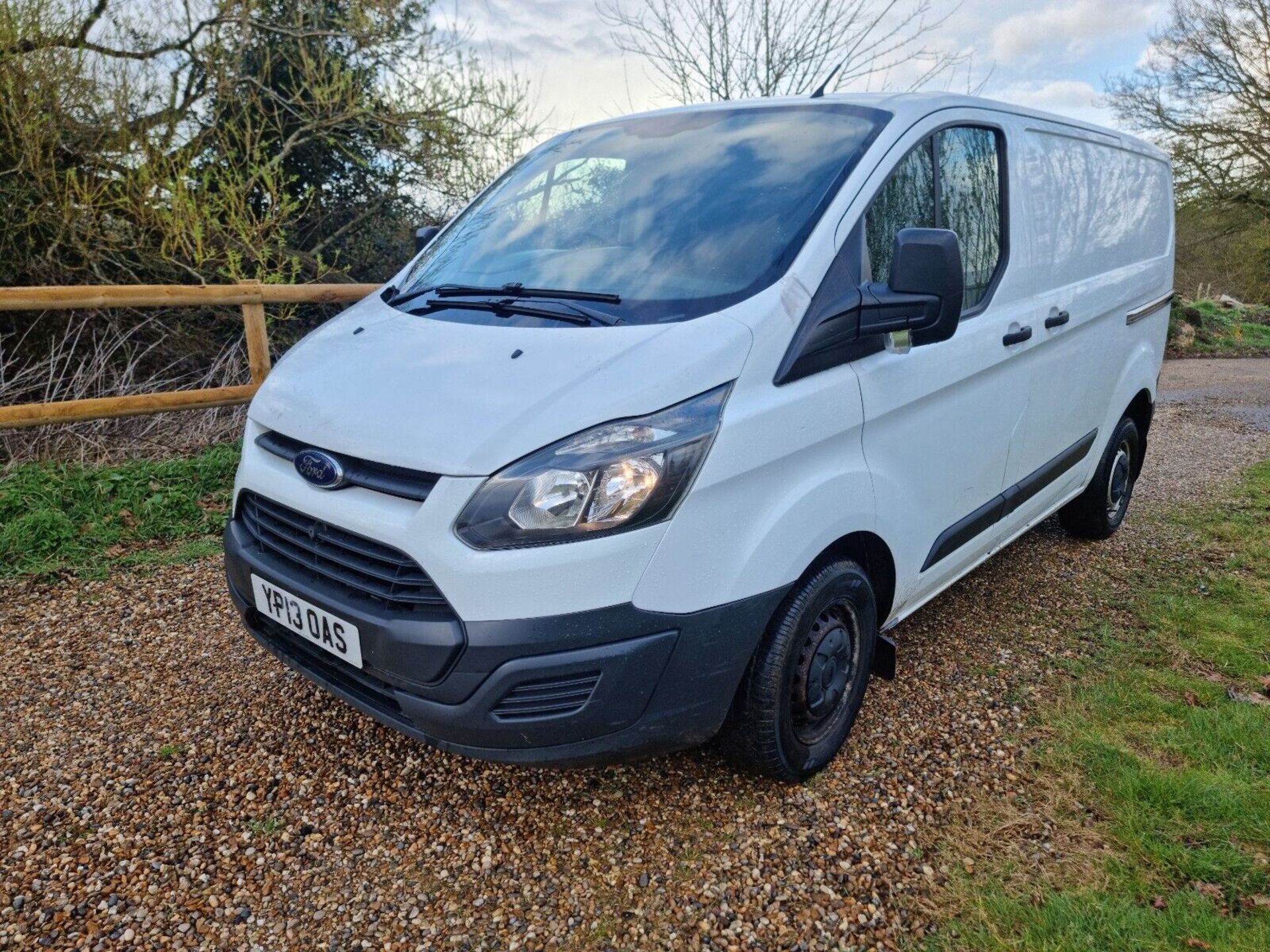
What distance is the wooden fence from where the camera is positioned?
422 centimetres

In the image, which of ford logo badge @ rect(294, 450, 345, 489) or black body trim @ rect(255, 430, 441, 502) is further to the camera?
ford logo badge @ rect(294, 450, 345, 489)

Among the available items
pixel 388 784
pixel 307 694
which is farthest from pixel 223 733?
pixel 388 784

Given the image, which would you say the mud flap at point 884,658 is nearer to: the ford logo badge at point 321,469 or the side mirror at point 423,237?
the ford logo badge at point 321,469

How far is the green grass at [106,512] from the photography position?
→ 3.99 metres

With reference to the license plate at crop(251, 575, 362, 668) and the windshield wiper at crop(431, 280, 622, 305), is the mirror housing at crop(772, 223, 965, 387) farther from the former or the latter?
the license plate at crop(251, 575, 362, 668)

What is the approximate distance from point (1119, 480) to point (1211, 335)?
13.2 m

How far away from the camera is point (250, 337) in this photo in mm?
5039

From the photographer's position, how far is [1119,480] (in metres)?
4.42

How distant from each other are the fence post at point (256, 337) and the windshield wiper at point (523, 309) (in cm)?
290

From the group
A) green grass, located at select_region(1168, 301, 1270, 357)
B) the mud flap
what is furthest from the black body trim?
green grass, located at select_region(1168, 301, 1270, 357)

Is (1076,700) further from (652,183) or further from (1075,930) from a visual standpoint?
(652,183)

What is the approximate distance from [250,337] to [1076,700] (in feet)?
15.5

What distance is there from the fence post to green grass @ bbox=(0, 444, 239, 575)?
537 mm

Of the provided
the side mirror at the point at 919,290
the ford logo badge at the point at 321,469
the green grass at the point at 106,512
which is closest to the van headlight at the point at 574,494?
the ford logo badge at the point at 321,469
